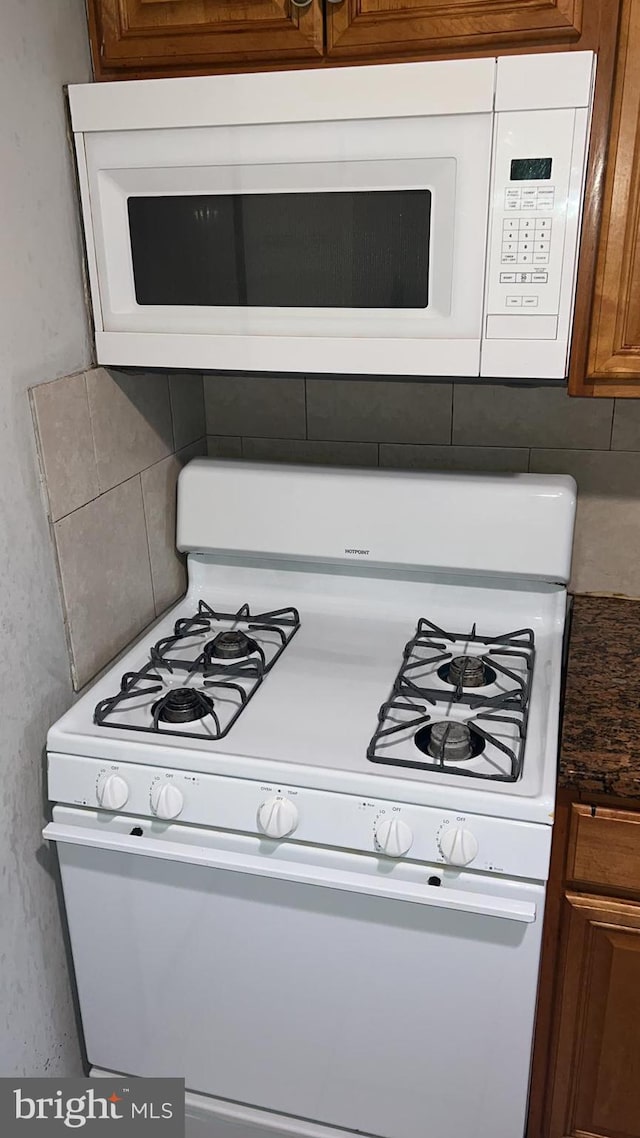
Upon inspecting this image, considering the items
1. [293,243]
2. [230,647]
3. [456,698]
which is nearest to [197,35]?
Answer: [293,243]

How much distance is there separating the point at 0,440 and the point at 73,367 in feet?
0.78

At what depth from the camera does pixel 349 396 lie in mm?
1770

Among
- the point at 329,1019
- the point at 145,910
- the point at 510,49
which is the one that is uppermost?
the point at 510,49

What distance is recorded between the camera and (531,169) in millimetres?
1197

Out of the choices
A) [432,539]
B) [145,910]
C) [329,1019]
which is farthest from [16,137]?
[329,1019]

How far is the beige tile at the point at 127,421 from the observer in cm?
148

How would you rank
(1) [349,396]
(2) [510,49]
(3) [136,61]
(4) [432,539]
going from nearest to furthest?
(2) [510,49] → (3) [136,61] → (4) [432,539] → (1) [349,396]

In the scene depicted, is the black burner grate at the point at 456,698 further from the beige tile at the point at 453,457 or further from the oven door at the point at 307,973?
the beige tile at the point at 453,457

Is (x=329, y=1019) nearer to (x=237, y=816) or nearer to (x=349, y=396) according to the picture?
(x=237, y=816)

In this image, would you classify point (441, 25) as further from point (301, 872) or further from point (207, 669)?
point (301, 872)

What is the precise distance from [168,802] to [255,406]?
0.88 m

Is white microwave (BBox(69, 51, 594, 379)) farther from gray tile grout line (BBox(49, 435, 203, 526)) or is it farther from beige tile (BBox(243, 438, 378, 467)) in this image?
beige tile (BBox(243, 438, 378, 467))

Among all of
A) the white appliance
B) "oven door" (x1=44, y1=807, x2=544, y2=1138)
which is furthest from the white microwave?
"oven door" (x1=44, y1=807, x2=544, y2=1138)

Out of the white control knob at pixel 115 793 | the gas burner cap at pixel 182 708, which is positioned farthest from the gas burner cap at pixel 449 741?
the white control knob at pixel 115 793
